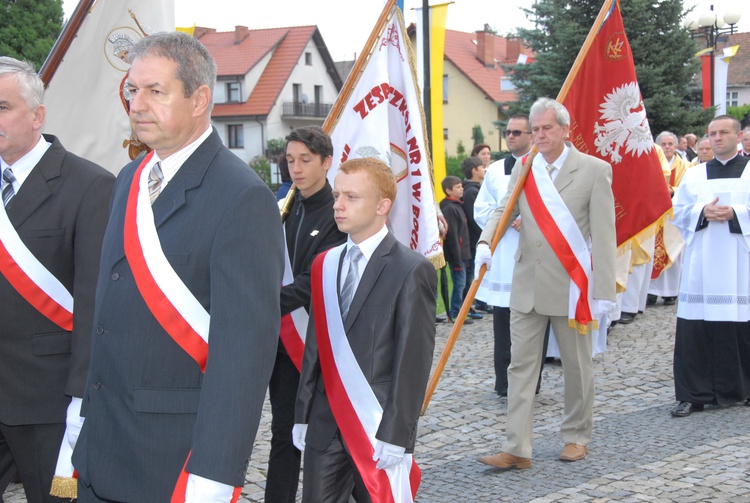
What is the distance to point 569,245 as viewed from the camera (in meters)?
5.75

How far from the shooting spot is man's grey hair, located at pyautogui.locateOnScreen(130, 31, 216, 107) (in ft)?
8.12

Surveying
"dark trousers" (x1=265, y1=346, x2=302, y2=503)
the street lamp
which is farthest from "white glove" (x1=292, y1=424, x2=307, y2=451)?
the street lamp

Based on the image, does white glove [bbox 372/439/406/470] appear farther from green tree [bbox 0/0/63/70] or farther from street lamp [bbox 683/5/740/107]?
street lamp [bbox 683/5/740/107]

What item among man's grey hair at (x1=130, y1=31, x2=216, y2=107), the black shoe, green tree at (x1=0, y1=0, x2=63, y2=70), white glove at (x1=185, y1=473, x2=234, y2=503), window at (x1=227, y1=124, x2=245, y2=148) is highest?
window at (x1=227, y1=124, x2=245, y2=148)

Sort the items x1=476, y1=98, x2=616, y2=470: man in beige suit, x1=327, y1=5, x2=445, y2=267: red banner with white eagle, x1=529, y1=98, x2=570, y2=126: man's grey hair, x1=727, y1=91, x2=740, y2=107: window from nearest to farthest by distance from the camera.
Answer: x1=476, y1=98, x2=616, y2=470: man in beige suit < x1=529, y1=98, x2=570, y2=126: man's grey hair < x1=327, y1=5, x2=445, y2=267: red banner with white eagle < x1=727, y1=91, x2=740, y2=107: window

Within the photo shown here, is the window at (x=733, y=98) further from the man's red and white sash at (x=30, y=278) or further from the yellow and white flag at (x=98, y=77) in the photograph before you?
the man's red and white sash at (x=30, y=278)

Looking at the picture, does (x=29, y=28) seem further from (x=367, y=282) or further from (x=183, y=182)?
(x=183, y=182)

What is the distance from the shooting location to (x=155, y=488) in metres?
2.46

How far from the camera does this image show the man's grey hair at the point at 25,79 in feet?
11.3

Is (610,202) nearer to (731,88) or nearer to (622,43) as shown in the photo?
(622,43)

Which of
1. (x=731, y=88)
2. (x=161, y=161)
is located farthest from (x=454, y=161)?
(x=161, y=161)

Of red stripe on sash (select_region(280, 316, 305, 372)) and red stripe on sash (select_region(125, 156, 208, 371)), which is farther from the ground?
red stripe on sash (select_region(125, 156, 208, 371))

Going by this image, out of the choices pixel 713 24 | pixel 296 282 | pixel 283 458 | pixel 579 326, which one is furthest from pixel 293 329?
pixel 713 24

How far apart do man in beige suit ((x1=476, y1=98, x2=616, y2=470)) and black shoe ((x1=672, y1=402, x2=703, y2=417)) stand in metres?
1.47
